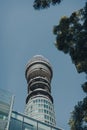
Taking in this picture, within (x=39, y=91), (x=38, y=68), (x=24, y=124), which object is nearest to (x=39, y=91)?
(x=39, y=91)

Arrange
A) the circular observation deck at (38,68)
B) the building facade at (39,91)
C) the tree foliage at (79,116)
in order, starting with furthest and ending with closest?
the circular observation deck at (38,68) < the building facade at (39,91) < the tree foliage at (79,116)

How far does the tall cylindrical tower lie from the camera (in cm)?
12622

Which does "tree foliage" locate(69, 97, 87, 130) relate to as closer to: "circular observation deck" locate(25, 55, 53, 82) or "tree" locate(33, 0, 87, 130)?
"tree" locate(33, 0, 87, 130)

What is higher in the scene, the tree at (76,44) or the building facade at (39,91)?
the building facade at (39,91)

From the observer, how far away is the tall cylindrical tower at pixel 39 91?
126 m

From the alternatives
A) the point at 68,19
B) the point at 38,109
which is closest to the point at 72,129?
the point at 68,19

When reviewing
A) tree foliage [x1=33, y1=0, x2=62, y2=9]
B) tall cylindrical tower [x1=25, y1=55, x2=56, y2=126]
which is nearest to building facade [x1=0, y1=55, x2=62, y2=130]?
tall cylindrical tower [x1=25, y1=55, x2=56, y2=126]

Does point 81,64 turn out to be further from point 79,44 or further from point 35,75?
point 35,75


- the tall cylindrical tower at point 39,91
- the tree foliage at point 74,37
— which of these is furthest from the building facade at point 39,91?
the tree foliage at point 74,37

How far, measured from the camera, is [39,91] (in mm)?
133375

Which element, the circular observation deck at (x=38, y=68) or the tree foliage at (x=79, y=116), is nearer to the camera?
the tree foliage at (x=79, y=116)

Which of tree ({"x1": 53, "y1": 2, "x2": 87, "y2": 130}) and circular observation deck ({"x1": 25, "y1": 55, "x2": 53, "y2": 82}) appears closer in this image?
tree ({"x1": 53, "y1": 2, "x2": 87, "y2": 130})

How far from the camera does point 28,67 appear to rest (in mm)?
148375

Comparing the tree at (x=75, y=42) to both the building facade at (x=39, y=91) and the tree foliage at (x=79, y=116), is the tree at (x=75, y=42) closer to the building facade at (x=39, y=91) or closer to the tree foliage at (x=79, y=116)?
the tree foliage at (x=79, y=116)
